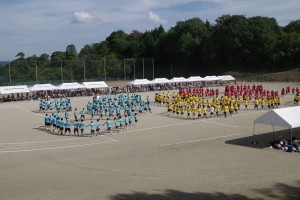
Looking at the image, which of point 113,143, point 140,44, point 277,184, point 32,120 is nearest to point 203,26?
point 140,44

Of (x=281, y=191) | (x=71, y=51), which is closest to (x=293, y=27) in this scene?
(x=71, y=51)

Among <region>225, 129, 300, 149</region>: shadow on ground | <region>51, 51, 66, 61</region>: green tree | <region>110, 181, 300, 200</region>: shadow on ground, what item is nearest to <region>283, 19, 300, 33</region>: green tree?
<region>51, 51, 66, 61</region>: green tree

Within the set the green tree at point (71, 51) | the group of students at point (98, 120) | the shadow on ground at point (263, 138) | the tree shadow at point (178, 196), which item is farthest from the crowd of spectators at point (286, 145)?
the green tree at point (71, 51)

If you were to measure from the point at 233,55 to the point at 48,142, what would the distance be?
178 feet

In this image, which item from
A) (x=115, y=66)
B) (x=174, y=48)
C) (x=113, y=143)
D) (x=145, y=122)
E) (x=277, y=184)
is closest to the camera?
(x=277, y=184)

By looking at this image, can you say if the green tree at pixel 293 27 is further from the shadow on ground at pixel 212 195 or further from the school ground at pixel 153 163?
the shadow on ground at pixel 212 195

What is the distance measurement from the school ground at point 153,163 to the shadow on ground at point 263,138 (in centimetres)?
5

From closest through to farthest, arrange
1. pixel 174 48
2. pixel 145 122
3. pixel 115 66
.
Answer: pixel 145 122 → pixel 115 66 → pixel 174 48

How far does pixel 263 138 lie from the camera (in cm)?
2023

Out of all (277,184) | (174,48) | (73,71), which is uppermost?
(174,48)

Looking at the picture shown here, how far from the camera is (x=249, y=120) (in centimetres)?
2639

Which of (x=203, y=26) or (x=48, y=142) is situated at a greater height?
(x=203, y=26)

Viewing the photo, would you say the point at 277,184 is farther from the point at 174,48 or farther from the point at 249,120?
the point at 174,48

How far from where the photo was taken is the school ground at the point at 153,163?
36.9 ft
